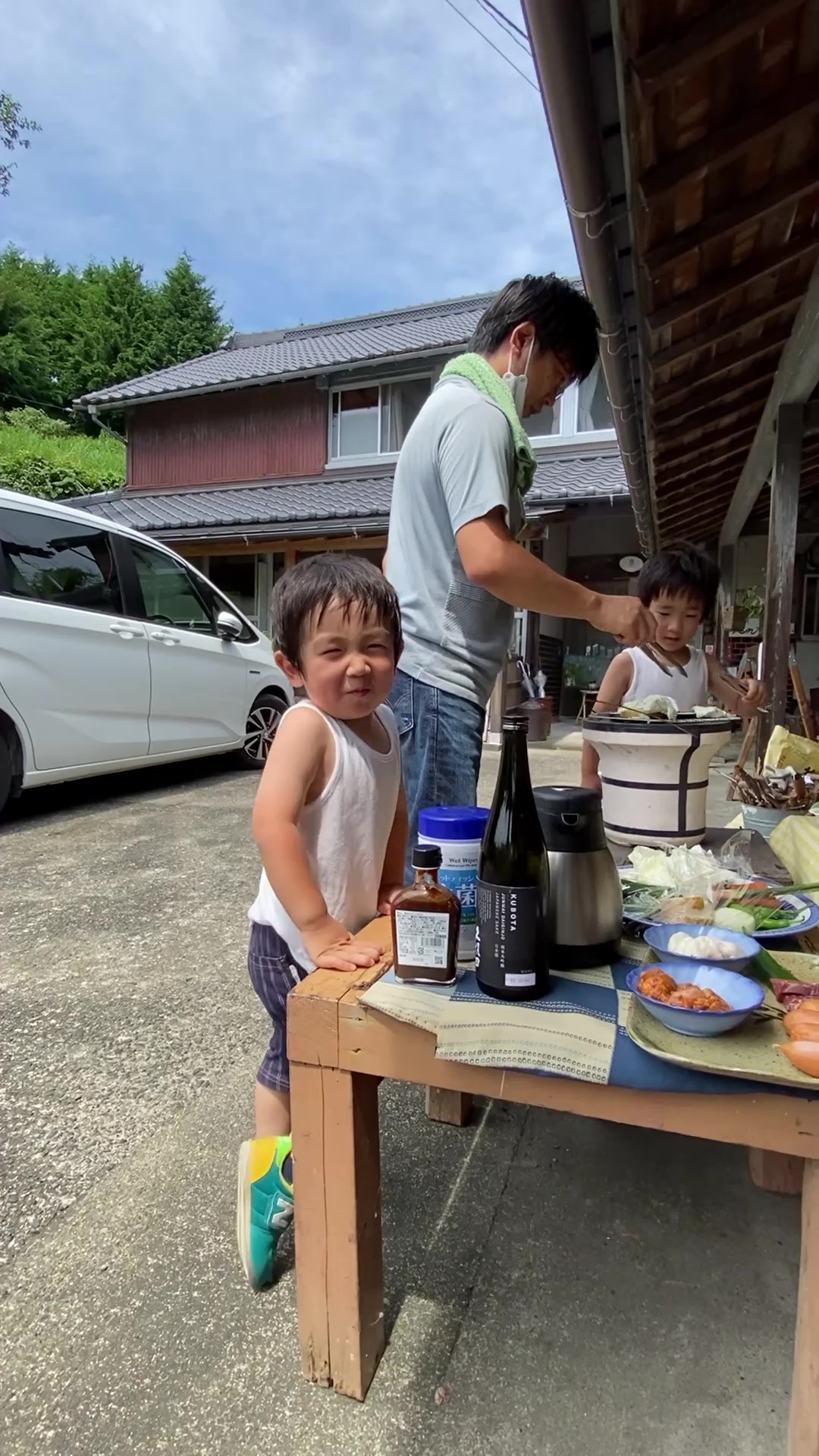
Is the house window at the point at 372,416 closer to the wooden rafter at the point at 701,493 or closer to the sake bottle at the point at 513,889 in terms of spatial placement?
the wooden rafter at the point at 701,493

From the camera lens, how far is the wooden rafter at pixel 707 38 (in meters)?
1.97

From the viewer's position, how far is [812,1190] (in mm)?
808

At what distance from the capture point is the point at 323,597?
127cm

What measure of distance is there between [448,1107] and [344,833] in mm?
841

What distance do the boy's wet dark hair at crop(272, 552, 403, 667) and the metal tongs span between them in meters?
1.40

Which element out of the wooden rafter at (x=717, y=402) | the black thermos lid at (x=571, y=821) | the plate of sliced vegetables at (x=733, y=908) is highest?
the wooden rafter at (x=717, y=402)

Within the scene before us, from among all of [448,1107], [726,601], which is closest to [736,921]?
[448,1107]

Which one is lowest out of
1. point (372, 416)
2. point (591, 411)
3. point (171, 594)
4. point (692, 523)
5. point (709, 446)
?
point (171, 594)

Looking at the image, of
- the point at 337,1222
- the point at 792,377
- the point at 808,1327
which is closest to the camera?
the point at 808,1327

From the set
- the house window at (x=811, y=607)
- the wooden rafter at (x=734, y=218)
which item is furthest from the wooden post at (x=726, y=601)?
the wooden rafter at (x=734, y=218)

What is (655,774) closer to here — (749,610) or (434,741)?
(434,741)

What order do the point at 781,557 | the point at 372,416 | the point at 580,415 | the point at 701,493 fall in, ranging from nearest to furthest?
1. the point at 781,557
2. the point at 701,493
3. the point at 580,415
4. the point at 372,416

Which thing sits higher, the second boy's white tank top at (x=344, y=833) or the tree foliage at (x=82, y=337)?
the tree foliage at (x=82, y=337)

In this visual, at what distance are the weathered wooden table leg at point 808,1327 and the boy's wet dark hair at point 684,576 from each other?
175 centimetres
